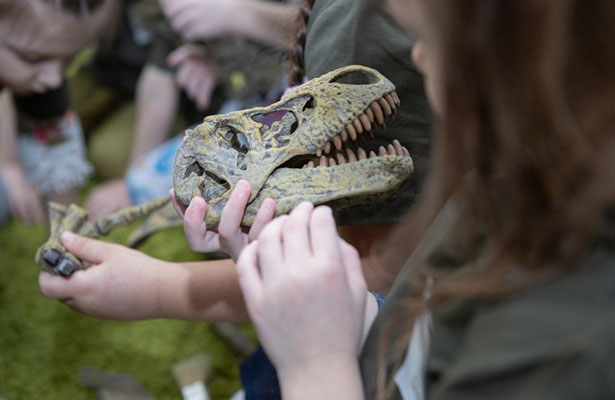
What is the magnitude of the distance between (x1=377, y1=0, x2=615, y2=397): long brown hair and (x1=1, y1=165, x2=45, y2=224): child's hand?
1.23 m

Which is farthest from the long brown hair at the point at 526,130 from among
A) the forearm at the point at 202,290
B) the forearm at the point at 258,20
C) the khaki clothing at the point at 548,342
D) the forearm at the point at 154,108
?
the forearm at the point at 154,108

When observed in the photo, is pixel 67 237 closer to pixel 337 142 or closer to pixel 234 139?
pixel 234 139

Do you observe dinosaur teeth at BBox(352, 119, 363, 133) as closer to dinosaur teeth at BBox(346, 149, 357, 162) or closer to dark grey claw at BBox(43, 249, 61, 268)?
dinosaur teeth at BBox(346, 149, 357, 162)

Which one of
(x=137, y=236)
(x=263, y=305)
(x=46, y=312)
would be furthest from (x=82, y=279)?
(x=46, y=312)

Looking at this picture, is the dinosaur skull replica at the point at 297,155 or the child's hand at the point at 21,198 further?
the child's hand at the point at 21,198

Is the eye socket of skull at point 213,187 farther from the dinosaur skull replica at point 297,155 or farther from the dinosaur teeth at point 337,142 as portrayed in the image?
the dinosaur teeth at point 337,142

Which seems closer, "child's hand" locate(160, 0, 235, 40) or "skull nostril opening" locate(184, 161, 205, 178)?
"skull nostril opening" locate(184, 161, 205, 178)

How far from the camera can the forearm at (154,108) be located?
172 centimetres

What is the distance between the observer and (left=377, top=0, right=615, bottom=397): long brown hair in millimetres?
390

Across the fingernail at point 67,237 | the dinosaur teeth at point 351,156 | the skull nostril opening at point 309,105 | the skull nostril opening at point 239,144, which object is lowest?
the fingernail at point 67,237

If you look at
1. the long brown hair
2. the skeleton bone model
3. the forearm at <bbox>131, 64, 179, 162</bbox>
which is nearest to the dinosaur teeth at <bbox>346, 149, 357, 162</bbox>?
the skeleton bone model

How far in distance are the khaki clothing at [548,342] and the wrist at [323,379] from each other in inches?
3.7

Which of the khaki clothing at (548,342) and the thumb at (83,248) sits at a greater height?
the khaki clothing at (548,342)

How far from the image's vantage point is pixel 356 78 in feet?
2.57
